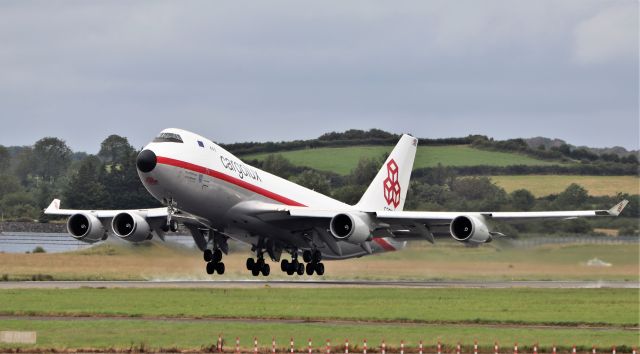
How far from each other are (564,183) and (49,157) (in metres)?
71.2

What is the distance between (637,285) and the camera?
67875 mm

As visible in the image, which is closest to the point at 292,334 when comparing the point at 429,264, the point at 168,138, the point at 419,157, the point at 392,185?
the point at 168,138

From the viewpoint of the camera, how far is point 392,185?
2650 inches

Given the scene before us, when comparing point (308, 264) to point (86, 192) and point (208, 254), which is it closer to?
point (208, 254)

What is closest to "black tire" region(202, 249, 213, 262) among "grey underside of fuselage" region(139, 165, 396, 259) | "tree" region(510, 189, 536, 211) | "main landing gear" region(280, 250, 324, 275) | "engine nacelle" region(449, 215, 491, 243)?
"grey underside of fuselage" region(139, 165, 396, 259)

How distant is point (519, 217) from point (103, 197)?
35163mm

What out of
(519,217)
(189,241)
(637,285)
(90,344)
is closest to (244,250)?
(189,241)

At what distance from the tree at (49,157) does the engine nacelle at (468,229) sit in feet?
347

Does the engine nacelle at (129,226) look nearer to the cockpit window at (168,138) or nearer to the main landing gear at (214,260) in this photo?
the main landing gear at (214,260)

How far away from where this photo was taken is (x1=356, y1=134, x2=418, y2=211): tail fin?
65625mm

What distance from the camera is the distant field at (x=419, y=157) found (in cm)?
10825

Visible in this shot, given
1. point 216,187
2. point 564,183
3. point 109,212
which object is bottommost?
point 109,212

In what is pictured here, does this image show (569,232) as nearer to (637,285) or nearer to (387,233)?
(637,285)

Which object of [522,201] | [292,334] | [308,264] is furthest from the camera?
[522,201]
